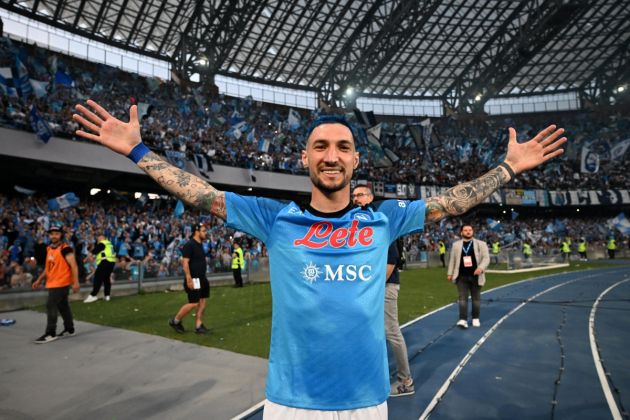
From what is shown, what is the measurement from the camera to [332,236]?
6.01 ft

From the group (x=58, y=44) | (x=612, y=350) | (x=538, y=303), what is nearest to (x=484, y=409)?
(x=612, y=350)

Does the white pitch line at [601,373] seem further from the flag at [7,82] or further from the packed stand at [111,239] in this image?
the flag at [7,82]

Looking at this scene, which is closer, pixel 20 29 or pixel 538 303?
pixel 538 303

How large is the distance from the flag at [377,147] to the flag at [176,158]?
1398 cm

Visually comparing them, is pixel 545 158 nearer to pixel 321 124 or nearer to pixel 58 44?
pixel 321 124

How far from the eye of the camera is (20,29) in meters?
30.3

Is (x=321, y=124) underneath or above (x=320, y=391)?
above

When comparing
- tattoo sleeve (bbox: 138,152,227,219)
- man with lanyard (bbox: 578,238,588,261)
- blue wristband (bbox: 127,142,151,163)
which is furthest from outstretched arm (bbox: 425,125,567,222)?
man with lanyard (bbox: 578,238,588,261)

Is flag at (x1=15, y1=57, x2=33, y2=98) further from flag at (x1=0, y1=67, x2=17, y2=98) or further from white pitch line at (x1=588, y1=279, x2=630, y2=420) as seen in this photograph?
white pitch line at (x1=588, y1=279, x2=630, y2=420)

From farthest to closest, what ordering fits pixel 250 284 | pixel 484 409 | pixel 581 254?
1. pixel 581 254
2. pixel 250 284
3. pixel 484 409

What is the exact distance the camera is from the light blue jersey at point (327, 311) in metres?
1.71

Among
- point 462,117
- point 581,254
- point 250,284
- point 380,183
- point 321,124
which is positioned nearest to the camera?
point 321,124

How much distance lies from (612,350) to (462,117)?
44.4m

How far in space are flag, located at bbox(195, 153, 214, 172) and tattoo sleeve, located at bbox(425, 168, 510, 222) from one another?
24.0 metres
